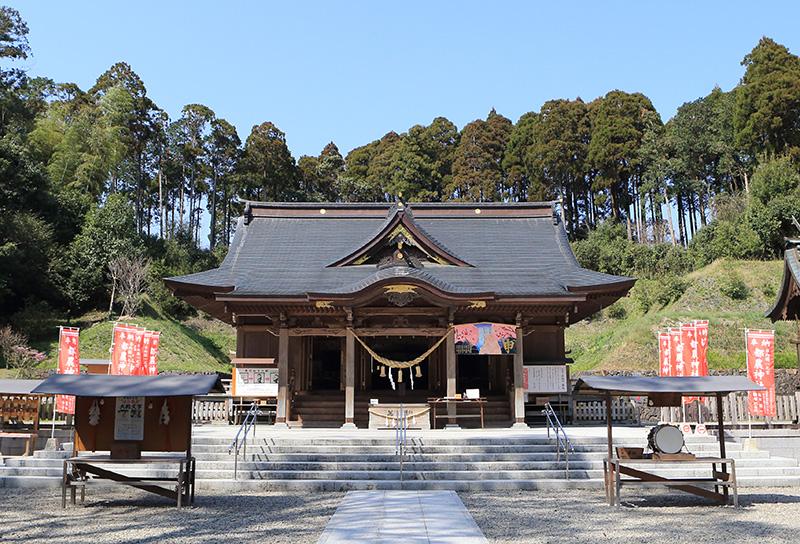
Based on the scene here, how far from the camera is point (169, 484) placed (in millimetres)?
10508

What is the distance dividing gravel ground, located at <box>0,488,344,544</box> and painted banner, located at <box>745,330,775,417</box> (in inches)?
411

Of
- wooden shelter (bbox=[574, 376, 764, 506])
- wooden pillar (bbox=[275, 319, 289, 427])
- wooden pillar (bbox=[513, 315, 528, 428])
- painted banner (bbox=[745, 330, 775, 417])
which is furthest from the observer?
wooden pillar (bbox=[275, 319, 289, 427])

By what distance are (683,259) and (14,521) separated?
38.6m

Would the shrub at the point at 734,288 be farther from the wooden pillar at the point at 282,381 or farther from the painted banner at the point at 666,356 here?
the wooden pillar at the point at 282,381

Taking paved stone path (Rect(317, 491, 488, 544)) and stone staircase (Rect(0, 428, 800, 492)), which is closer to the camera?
paved stone path (Rect(317, 491, 488, 544))

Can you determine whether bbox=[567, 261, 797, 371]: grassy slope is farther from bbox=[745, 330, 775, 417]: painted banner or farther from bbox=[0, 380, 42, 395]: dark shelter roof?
bbox=[0, 380, 42, 395]: dark shelter roof

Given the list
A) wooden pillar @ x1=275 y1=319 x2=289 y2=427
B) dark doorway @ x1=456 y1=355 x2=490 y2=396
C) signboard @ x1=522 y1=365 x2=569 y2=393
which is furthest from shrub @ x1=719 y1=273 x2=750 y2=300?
wooden pillar @ x1=275 y1=319 x2=289 y2=427

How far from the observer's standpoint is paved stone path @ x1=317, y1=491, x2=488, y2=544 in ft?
22.6

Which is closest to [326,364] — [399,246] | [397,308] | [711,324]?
[397,308]

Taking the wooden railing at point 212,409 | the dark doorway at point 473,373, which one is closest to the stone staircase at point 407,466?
the wooden railing at point 212,409

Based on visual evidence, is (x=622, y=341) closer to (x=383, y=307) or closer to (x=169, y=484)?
(x=383, y=307)

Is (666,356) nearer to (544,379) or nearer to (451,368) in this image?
(544,379)

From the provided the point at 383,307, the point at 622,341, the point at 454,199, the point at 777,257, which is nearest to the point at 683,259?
the point at 777,257

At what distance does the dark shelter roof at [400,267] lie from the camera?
16.3 meters
